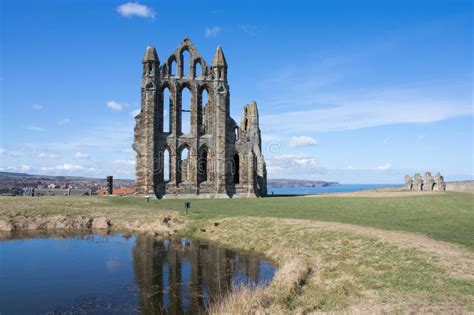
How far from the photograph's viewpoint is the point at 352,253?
15219 mm

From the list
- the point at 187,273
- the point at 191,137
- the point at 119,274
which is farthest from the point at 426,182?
the point at 119,274

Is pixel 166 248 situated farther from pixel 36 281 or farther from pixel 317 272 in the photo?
pixel 317 272

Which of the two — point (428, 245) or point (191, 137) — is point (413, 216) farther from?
point (191, 137)

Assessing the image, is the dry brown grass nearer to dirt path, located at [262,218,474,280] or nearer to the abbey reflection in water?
dirt path, located at [262,218,474,280]

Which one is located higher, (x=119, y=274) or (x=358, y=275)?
(x=358, y=275)

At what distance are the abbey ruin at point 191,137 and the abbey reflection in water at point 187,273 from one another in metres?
23.4

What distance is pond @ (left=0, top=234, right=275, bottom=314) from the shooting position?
40.0ft

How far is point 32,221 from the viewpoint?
2689 cm

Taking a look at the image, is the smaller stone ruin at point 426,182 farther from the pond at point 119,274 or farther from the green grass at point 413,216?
the pond at point 119,274

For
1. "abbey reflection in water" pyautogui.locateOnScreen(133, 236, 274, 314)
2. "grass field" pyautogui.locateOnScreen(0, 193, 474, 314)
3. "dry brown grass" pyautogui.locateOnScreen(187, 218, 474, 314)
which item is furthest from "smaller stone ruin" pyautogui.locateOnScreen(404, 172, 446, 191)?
"abbey reflection in water" pyautogui.locateOnScreen(133, 236, 274, 314)

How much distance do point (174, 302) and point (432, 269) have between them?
7.79m

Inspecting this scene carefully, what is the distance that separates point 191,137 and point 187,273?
31.3 meters

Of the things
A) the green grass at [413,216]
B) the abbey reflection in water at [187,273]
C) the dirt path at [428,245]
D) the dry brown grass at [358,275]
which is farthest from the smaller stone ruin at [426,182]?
the abbey reflection in water at [187,273]

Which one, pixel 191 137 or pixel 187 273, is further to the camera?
pixel 191 137
